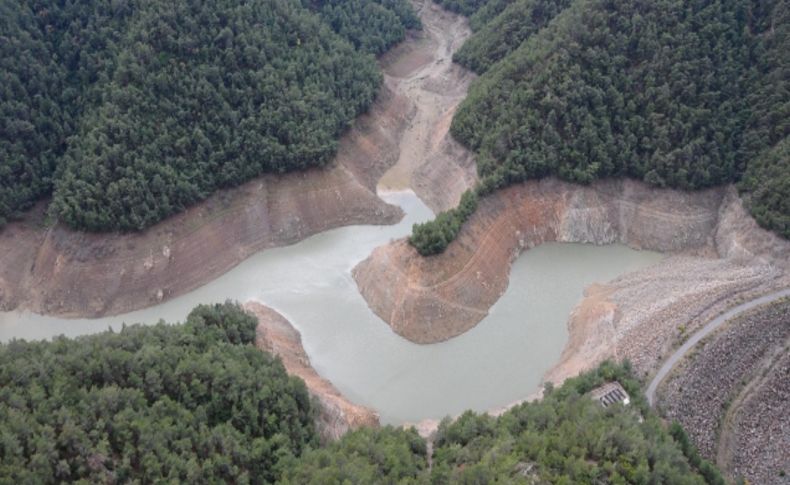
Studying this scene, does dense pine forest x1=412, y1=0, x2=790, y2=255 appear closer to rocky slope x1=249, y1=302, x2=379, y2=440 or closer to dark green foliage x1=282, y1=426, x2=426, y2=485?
rocky slope x1=249, y1=302, x2=379, y2=440

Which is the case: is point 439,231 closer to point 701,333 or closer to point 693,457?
point 701,333

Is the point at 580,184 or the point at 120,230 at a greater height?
the point at 580,184

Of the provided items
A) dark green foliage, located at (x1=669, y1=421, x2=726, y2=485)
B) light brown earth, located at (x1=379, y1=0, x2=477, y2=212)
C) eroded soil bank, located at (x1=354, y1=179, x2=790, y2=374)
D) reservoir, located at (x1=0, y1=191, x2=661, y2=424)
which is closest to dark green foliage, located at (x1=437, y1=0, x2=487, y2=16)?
light brown earth, located at (x1=379, y1=0, x2=477, y2=212)

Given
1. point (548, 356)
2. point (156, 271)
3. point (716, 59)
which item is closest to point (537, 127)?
point (716, 59)

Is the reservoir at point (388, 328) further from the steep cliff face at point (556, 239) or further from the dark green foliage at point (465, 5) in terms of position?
the dark green foliage at point (465, 5)

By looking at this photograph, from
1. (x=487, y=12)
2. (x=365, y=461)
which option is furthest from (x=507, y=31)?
(x=365, y=461)

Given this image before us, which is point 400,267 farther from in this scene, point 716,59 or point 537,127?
point 716,59
